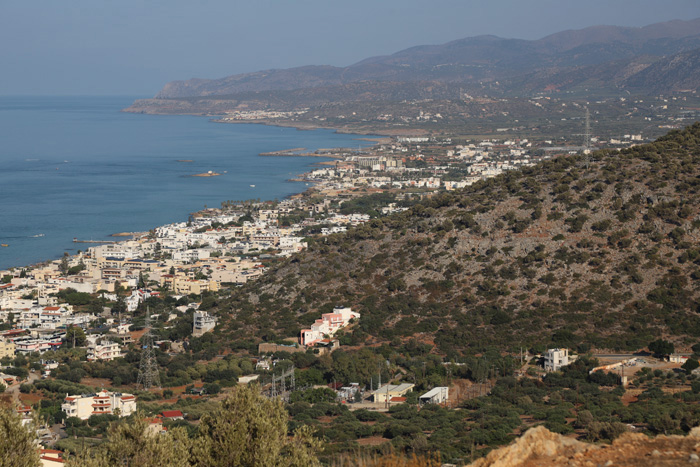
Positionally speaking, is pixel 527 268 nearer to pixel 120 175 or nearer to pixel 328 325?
pixel 328 325

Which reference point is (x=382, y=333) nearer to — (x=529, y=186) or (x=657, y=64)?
(x=529, y=186)

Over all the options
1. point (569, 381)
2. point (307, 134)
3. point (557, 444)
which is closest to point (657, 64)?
point (307, 134)

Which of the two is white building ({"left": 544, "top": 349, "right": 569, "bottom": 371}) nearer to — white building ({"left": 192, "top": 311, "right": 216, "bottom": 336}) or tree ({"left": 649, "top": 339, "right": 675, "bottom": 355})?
tree ({"left": 649, "top": 339, "right": 675, "bottom": 355})

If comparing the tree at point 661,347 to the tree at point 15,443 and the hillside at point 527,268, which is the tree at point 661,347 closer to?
the hillside at point 527,268

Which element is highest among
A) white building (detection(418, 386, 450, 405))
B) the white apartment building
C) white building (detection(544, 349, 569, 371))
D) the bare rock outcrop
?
the bare rock outcrop

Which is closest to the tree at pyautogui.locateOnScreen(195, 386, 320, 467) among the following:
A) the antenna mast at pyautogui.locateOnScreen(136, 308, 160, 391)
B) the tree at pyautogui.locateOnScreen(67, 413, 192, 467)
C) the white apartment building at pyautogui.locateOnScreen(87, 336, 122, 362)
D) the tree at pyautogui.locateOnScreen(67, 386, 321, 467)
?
the tree at pyautogui.locateOnScreen(67, 386, 321, 467)

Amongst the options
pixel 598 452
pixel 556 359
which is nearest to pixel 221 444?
pixel 598 452

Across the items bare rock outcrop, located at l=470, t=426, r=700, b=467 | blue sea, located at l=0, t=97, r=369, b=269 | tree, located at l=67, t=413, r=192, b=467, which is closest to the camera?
bare rock outcrop, located at l=470, t=426, r=700, b=467
